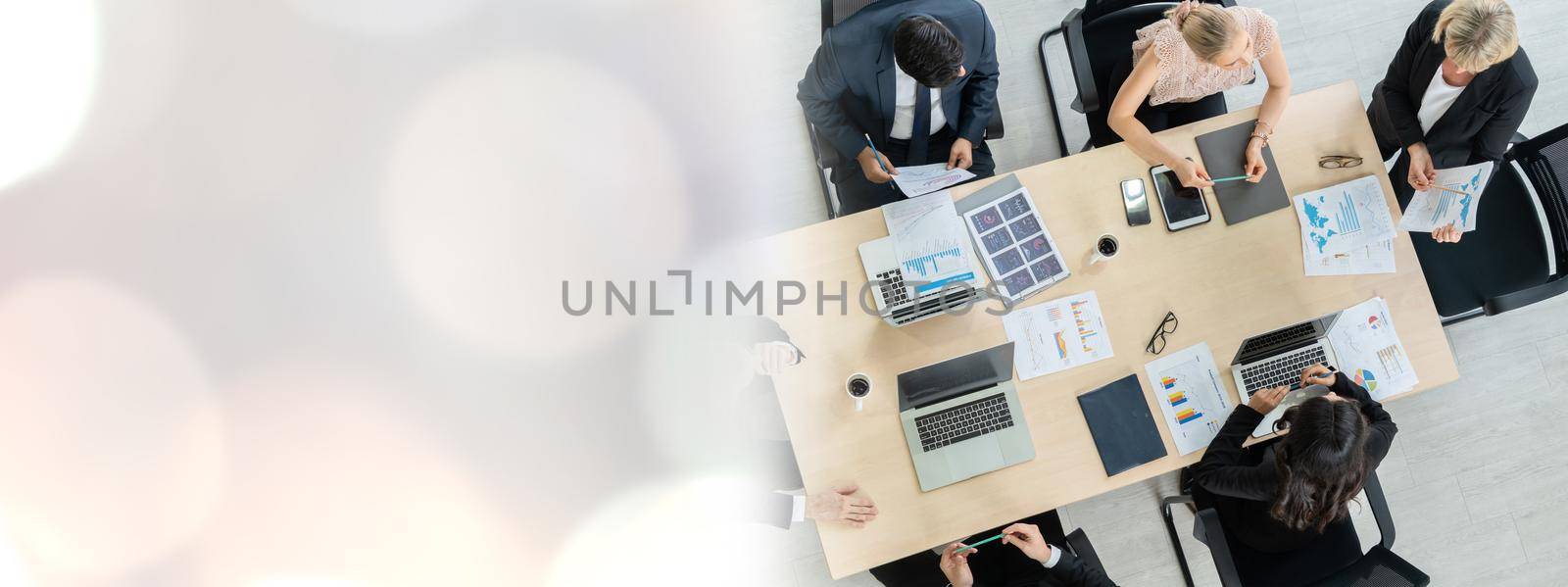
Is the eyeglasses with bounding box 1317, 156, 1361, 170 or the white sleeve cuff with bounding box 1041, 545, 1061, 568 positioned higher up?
the eyeglasses with bounding box 1317, 156, 1361, 170

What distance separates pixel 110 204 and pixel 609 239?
70.5 inches

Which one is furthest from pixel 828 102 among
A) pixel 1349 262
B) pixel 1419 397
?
pixel 1419 397

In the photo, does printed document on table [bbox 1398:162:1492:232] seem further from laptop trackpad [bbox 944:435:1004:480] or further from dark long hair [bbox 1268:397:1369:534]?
laptop trackpad [bbox 944:435:1004:480]

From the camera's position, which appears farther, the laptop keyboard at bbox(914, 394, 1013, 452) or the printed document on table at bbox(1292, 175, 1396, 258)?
the printed document on table at bbox(1292, 175, 1396, 258)

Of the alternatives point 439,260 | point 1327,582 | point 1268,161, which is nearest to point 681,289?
point 439,260

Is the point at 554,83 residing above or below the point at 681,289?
above

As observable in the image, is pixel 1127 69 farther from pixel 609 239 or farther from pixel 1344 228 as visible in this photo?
pixel 609 239

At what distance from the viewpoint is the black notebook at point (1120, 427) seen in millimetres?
1890

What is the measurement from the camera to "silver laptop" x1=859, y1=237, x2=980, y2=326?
191cm

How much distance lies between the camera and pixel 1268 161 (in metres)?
2.05

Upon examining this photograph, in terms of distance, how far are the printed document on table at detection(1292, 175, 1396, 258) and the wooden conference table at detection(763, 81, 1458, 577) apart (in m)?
0.03

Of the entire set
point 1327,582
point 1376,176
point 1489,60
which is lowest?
point 1327,582

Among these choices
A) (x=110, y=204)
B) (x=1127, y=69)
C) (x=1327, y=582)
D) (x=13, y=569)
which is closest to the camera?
(x=1327, y=582)
